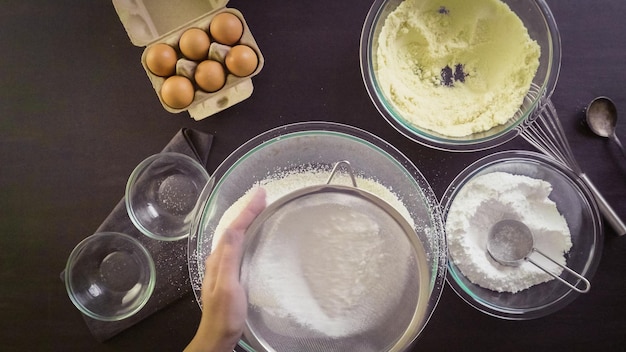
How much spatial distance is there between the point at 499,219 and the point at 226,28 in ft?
2.47

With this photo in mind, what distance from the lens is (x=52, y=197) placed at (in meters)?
1.24

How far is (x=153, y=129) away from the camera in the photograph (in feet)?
4.01

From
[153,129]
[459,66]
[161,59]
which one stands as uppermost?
[161,59]

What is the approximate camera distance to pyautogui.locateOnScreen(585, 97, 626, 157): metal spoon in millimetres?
1182

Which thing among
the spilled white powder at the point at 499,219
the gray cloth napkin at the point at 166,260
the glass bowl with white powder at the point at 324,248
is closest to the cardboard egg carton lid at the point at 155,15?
the gray cloth napkin at the point at 166,260

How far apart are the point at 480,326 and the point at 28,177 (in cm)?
114

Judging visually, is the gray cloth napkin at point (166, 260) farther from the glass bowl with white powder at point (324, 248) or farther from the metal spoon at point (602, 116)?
the metal spoon at point (602, 116)

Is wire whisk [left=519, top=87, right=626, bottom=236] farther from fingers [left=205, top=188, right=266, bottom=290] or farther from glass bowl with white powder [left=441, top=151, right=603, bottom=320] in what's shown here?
fingers [left=205, top=188, right=266, bottom=290]

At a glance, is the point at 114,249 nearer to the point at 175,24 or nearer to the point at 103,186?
the point at 103,186

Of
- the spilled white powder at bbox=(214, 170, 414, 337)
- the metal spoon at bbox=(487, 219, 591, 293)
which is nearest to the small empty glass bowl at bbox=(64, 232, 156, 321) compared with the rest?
the spilled white powder at bbox=(214, 170, 414, 337)

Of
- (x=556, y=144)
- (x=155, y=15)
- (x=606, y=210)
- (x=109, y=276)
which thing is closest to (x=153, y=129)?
(x=155, y=15)

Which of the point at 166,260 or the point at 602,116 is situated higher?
the point at 166,260

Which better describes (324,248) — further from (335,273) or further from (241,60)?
(241,60)

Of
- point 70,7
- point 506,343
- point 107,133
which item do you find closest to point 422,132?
point 506,343
